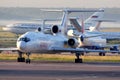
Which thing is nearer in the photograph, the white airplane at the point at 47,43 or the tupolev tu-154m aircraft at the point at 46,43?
the tupolev tu-154m aircraft at the point at 46,43

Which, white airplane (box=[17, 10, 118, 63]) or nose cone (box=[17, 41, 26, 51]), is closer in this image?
nose cone (box=[17, 41, 26, 51])

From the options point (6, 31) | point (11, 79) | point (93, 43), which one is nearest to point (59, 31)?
point (11, 79)

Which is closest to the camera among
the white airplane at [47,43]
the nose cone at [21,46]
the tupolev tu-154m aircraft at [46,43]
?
the nose cone at [21,46]

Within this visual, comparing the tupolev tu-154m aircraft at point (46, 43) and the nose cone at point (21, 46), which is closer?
the nose cone at point (21, 46)

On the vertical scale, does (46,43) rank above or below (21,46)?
above

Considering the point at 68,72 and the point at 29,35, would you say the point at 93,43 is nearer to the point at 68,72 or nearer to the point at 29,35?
the point at 29,35

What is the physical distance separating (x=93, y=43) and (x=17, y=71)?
5279 centimetres

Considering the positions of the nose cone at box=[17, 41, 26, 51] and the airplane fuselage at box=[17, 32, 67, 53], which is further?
the airplane fuselage at box=[17, 32, 67, 53]

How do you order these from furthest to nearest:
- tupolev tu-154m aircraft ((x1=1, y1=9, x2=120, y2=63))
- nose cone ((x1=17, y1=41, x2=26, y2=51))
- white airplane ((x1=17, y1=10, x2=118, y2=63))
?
1. white airplane ((x1=17, y1=10, x2=118, y2=63))
2. tupolev tu-154m aircraft ((x1=1, y1=9, x2=120, y2=63))
3. nose cone ((x1=17, y1=41, x2=26, y2=51))

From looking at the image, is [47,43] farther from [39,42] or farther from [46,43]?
[39,42]

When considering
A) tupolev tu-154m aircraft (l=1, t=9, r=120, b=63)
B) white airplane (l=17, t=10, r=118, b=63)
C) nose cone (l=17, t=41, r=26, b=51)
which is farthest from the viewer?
Result: white airplane (l=17, t=10, r=118, b=63)

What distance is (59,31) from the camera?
5838 centimetres

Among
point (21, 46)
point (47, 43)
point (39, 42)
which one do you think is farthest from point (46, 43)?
point (21, 46)

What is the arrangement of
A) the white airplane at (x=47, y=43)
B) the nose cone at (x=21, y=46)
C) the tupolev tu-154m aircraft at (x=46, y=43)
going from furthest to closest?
the white airplane at (x=47, y=43), the tupolev tu-154m aircraft at (x=46, y=43), the nose cone at (x=21, y=46)
